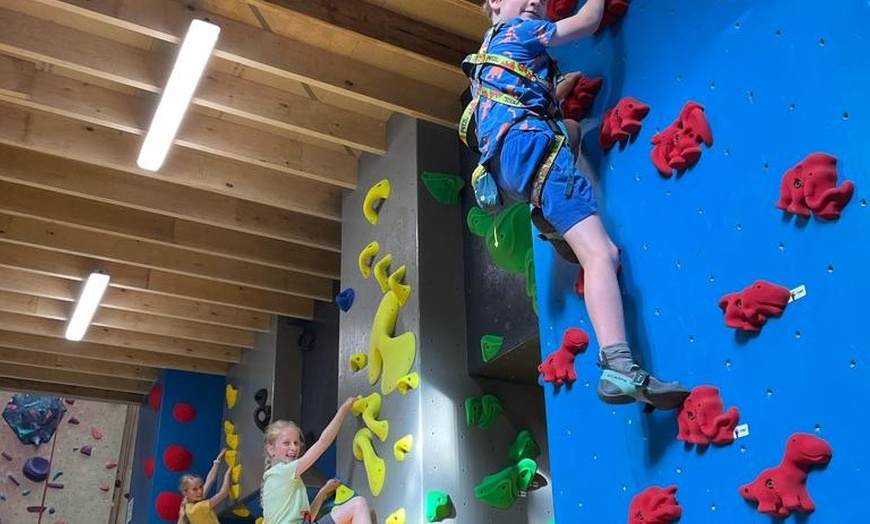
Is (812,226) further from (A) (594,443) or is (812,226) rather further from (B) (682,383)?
(A) (594,443)

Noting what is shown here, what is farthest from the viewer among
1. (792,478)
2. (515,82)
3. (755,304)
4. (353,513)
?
(353,513)

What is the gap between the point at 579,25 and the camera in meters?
2.47

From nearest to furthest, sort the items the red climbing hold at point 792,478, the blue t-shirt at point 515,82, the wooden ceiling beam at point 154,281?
the red climbing hold at point 792,478, the blue t-shirt at point 515,82, the wooden ceiling beam at point 154,281

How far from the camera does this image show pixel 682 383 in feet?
7.06

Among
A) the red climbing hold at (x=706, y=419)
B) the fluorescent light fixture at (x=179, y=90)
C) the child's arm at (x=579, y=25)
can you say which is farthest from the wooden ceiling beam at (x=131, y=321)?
the red climbing hold at (x=706, y=419)

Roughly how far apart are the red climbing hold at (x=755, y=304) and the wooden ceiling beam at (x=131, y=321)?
5.48 m

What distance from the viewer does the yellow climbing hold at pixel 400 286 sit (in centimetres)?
428

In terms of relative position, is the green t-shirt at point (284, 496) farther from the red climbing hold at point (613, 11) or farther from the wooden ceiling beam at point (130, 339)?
the wooden ceiling beam at point (130, 339)

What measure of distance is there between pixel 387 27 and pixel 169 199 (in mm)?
1985

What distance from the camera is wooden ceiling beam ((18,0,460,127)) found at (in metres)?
3.93

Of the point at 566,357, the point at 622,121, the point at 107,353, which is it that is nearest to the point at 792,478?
the point at 566,357

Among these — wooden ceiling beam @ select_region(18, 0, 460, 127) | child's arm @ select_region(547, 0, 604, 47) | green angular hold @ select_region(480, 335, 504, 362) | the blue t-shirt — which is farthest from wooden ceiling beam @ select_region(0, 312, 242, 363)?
child's arm @ select_region(547, 0, 604, 47)

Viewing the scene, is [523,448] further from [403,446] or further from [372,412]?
[372,412]

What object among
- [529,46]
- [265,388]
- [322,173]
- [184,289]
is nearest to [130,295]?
[184,289]
